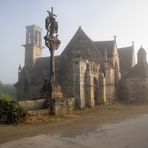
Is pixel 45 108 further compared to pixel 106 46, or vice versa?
pixel 106 46

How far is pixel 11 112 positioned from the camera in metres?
12.1

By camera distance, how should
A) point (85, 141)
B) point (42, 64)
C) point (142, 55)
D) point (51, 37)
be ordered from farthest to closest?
1. point (142, 55)
2. point (42, 64)
3. point (51, 37)
4. point (85, 141)

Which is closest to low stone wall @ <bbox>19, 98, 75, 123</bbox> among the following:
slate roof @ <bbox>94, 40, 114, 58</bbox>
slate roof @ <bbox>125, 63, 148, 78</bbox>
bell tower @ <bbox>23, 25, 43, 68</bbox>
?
slate roof @ <bbox>94, 40, 114, 58</bbox>

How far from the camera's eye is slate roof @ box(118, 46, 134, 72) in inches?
1577

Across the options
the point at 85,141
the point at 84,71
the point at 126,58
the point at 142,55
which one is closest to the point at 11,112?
the point at 85,141

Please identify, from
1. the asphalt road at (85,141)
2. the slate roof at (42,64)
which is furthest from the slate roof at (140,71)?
the asphalt road at (85,141)

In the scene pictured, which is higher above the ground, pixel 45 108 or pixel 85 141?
pixel 45 108

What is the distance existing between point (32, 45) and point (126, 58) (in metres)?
18.4

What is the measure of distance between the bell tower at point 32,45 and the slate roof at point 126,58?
16.1 meters

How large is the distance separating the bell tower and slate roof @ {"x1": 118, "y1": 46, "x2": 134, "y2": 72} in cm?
1612

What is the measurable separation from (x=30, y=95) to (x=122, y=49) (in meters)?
20.0

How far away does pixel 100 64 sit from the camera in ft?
100

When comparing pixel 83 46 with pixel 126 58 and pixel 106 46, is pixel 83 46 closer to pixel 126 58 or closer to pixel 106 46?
pixel 106 46

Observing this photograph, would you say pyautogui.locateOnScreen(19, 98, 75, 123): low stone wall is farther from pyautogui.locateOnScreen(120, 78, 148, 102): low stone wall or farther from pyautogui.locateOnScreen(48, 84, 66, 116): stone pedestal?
pyautogui.locateOnScreen(120, 78, 148, 102): low stone wall
